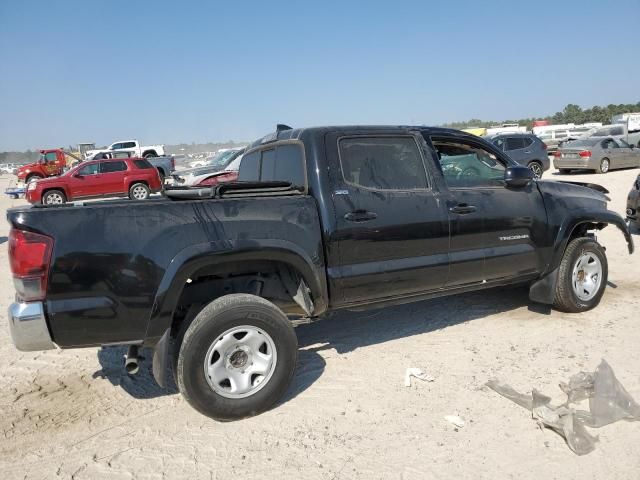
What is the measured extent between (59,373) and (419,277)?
3.12m

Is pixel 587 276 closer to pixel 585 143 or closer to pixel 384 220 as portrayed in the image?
pixel 384 220

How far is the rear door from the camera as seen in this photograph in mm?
18109

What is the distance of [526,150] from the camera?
17312 mm

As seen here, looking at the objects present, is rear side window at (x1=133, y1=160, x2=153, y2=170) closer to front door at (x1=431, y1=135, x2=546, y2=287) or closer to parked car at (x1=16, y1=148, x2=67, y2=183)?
parked car at (x1=16, y1=148, x2=67, y2=183)

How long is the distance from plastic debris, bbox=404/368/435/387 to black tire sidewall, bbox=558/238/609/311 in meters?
1.92

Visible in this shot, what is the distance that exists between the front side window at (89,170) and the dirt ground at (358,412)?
14.8 m

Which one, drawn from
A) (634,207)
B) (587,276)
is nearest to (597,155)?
(634,207)

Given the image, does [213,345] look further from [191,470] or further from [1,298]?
[1,298]

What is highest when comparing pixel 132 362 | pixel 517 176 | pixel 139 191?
pixel 517 176

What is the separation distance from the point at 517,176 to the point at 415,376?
6.58ft

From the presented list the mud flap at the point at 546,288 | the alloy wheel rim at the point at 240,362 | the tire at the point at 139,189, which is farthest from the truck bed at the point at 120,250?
the tire at the point at 139,189

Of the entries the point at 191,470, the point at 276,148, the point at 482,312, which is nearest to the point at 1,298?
the point at 276,148

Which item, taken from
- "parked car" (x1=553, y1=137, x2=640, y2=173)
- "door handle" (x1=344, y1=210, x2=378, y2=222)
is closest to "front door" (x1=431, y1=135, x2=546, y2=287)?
"door handle" (x1=344, y1=210, x2=378, y2=222)

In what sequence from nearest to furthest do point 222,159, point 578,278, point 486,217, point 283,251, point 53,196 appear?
point 283,251 → point 486,217 → point 578,278 → point 53,196 → point 222,159
